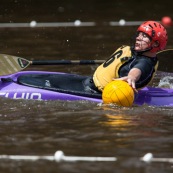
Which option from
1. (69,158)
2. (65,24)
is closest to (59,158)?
(69,158)

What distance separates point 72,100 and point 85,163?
2.48 m

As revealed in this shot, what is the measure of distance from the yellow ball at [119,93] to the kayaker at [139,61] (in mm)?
146

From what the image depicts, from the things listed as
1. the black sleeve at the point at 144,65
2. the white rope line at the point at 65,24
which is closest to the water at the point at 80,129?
the black sleeve at the point at 144,65

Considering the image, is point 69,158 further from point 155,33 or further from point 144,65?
point 155,33

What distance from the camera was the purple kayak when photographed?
11.0 meters

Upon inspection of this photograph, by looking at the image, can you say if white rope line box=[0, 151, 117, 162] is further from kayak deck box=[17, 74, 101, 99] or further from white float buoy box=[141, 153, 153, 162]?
kayak deck box=[17, 74, 101, 99]

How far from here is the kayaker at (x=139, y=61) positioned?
10.8 metres

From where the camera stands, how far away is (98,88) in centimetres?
1114

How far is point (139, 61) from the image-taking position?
10852 millimetres

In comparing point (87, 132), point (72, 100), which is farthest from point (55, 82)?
point (87, 132)

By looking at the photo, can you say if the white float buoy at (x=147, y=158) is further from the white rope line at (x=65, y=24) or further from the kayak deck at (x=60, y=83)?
the white rope line at (x=65, y=24)

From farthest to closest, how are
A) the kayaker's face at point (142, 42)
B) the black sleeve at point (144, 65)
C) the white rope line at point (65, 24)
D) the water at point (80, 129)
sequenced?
the white rope line at point (65, 24) → the kayaker's face at point (142, 42) → the black sleeve at point (144, 65) → the water at point (80, 129)

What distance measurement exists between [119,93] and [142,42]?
2.61 feet

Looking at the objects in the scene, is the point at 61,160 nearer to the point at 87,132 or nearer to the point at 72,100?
the point at 87,132
